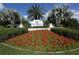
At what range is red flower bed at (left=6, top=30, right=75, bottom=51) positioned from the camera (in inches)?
209

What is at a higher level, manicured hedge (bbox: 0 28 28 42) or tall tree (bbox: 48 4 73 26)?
tall tree (bbox: 48 4 73 26)

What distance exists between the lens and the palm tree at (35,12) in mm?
5312

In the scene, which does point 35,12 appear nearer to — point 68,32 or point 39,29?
point 39,29

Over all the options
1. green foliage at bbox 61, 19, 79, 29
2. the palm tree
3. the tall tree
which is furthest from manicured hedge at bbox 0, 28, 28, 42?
green foliage at bbox 61, 19, 79, 29

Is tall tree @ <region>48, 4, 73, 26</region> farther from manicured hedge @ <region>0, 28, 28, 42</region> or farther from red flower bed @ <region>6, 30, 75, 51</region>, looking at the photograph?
manicured hedge @ <region>0, 28, 28, 42</region>

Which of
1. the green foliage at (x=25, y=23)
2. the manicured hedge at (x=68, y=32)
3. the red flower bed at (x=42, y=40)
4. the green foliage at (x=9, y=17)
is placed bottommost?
the red flower bed at (x=42, y=40)

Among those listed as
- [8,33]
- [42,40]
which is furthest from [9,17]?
[42,40]

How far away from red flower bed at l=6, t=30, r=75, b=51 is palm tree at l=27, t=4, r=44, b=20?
19cm

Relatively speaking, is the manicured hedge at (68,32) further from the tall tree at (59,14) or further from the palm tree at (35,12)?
the palm tree at (35,12)

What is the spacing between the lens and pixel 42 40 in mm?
5340

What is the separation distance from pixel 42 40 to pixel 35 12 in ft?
1.22

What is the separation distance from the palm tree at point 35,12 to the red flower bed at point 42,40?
194 millimetres

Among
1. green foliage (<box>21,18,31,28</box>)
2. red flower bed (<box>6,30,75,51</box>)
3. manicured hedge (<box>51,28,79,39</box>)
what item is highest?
green foliage (<box>21,18,31,28</box>)

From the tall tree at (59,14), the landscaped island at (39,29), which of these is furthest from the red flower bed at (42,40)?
the tall tree at (59,14)
